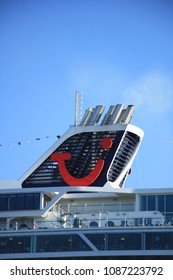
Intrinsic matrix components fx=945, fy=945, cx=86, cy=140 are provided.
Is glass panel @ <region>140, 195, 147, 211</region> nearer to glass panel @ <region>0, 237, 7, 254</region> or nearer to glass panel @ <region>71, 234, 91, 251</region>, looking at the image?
glass panel @ <region>71, 234, 91, 251</region>

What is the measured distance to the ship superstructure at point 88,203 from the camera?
203 feet

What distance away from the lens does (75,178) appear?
68.0 metres

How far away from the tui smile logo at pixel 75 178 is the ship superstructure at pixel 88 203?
0.09 ft

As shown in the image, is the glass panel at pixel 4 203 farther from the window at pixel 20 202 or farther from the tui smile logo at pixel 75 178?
the tui smile logo at pixel 75 178

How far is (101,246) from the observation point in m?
61.8

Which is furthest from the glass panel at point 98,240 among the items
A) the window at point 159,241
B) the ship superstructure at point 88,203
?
the window at point 159,241

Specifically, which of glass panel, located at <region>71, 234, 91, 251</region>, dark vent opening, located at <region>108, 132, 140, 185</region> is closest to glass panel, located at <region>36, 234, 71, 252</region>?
glass panel, located at <region>71, 234, 91, 251</region>

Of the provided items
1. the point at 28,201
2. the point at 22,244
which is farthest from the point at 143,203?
the point at 22,244

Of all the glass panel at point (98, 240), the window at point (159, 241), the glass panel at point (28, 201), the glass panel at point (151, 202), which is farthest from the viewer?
the glass panel at point (28, 201)

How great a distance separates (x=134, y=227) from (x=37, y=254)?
669cm

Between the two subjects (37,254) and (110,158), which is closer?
(37,254)
